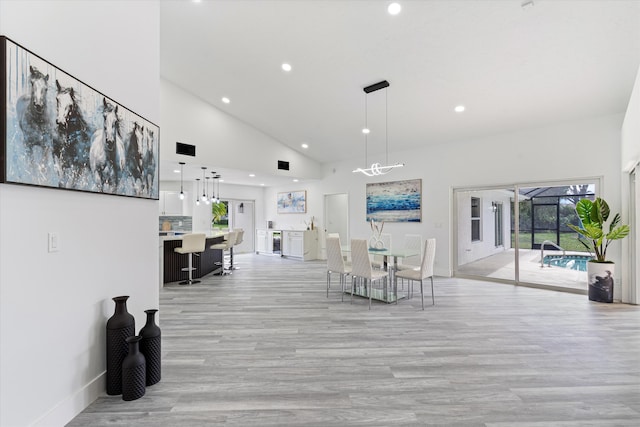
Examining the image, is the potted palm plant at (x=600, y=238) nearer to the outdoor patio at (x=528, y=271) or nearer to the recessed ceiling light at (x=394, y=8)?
the outdoor patio at (x=528, y=271)

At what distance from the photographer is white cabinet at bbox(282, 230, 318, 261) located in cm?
888

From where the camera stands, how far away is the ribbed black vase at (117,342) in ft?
6.77

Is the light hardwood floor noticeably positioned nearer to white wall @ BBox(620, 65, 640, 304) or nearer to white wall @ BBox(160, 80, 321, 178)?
white wall @ BBox(620, 65, 640, 304)

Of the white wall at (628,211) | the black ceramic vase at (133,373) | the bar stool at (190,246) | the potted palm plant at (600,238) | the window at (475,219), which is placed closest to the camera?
the black ceramic vase at (133,373)

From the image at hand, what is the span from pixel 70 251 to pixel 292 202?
808cm

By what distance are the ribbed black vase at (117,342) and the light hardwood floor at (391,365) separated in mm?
119

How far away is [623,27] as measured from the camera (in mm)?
3125

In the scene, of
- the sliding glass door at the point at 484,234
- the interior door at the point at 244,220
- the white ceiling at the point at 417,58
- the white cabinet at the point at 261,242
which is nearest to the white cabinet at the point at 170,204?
the interior door at the point at 244,220

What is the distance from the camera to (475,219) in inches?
272

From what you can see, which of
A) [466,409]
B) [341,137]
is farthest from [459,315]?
[341,137]

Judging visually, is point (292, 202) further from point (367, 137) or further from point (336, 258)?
point (336, 258)

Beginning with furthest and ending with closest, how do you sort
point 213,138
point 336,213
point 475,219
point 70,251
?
1. point 336,213
2. point 475,219
3. point 213,138
4. point 70,251

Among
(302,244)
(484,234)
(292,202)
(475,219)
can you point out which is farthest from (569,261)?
(292,202)

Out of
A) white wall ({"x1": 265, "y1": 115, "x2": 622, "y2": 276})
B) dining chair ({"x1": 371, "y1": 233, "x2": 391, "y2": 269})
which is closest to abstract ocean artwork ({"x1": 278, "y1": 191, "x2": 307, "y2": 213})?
white wall ({"x1": 265, "y1": 115, "x2": 622, "y2": 276})
